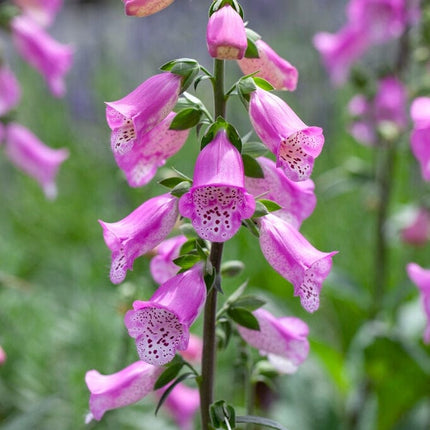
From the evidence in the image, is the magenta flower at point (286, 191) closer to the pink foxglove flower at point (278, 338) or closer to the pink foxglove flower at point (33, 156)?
the pink foxglove flower at point (278, 338)

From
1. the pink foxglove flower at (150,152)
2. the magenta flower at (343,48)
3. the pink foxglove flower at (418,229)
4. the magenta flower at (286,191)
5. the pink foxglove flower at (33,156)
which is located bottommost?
the pink foxglove flower at (418,229)

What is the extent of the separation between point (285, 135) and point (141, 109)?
172mm

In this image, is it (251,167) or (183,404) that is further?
(183,404)

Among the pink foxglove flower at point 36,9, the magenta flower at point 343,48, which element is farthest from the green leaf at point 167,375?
the magenta flower at point 343,48

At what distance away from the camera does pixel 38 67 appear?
82.7 inches

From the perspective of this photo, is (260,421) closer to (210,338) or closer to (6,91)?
(210,338)

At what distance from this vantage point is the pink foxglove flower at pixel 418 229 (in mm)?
2020

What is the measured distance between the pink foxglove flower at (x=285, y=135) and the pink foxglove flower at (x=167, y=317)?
17cm

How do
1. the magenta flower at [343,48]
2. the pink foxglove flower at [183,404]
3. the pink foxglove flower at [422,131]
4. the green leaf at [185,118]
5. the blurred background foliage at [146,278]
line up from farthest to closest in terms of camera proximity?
the magenta flower at [343,48]
the blurred background foliage at [146,278]
the pink foxglove flower at [183,404]
the pink foxglove flower at [422,131]
the green leaf at [185,118]

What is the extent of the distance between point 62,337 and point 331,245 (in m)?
1.04

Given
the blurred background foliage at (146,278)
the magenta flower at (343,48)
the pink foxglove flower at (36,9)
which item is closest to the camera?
the blurred background foliage at (146,278)

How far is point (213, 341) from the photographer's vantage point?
0.94 m

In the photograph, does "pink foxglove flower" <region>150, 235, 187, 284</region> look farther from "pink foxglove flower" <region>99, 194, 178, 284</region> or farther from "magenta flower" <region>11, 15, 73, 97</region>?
"magenta flower" <region>11, 15, 73, 97</region>

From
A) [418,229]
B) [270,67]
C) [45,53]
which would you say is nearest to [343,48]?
[418,229]
